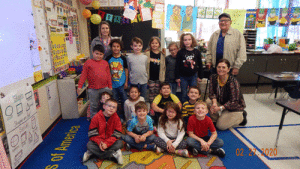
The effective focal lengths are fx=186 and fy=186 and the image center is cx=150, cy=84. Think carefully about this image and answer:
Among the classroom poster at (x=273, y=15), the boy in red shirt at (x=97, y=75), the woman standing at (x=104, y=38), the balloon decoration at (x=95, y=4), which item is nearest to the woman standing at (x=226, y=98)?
the boy in red shirt at (x=97, y=75)

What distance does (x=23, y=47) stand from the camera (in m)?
1.89

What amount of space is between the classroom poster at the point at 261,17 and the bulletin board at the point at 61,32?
13.9 ft

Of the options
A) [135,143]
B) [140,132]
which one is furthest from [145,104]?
[135,143]

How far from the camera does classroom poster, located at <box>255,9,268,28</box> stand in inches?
181

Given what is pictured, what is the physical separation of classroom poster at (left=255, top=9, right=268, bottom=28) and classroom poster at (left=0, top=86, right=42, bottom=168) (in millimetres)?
5063

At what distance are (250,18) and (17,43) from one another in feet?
16.0

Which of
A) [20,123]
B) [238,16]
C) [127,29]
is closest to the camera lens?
[20,123]

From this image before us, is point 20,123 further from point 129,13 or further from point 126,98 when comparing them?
point 129,13

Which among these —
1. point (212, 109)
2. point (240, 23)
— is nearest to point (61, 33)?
point (212, 109)

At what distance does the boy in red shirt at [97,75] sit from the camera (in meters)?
2.41

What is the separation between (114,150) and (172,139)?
2.12 feet

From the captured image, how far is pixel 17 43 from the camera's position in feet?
5.89

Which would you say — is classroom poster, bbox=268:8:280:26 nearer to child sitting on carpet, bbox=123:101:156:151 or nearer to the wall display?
the wall display
